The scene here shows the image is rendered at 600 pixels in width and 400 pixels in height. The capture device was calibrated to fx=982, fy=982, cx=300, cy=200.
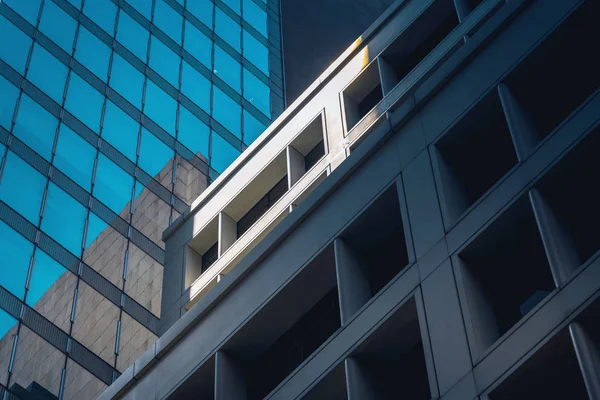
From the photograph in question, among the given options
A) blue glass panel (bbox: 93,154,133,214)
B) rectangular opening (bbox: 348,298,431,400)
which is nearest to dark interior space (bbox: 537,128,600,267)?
rectangular opening (bbox: 348,298,431,400)

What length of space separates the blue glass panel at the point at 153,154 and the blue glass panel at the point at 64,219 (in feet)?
18.1

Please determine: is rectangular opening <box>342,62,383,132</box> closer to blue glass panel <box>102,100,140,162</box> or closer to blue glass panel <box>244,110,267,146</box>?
blue glass panel <box>102,100,140,162</box>

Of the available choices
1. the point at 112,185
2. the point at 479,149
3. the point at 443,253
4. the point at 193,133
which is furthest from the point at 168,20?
the point at 443,253

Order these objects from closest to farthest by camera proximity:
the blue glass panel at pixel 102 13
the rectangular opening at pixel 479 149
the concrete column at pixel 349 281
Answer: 1. the concrete column at pixel 349 281
2. the rectangular opening at pixel 479 149
3. the blue glass panel at pixel 102 13

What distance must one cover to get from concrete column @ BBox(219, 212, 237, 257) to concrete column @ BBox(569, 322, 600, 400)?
57.7ft

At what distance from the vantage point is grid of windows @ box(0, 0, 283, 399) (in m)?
36.0

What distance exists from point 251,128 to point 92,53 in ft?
32.9

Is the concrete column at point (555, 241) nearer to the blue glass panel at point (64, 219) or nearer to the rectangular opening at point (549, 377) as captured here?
the rectangular opening at point (549, 377)

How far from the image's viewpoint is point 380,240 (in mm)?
23328

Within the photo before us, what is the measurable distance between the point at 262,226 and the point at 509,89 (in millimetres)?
11415

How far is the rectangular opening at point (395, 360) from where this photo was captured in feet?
65.5

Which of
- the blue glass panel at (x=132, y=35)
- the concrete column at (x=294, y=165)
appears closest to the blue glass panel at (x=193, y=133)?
the blue glass panel at (x=132, y=35)

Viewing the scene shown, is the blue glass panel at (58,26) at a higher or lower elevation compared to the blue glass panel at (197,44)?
lower

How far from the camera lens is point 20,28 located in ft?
144
